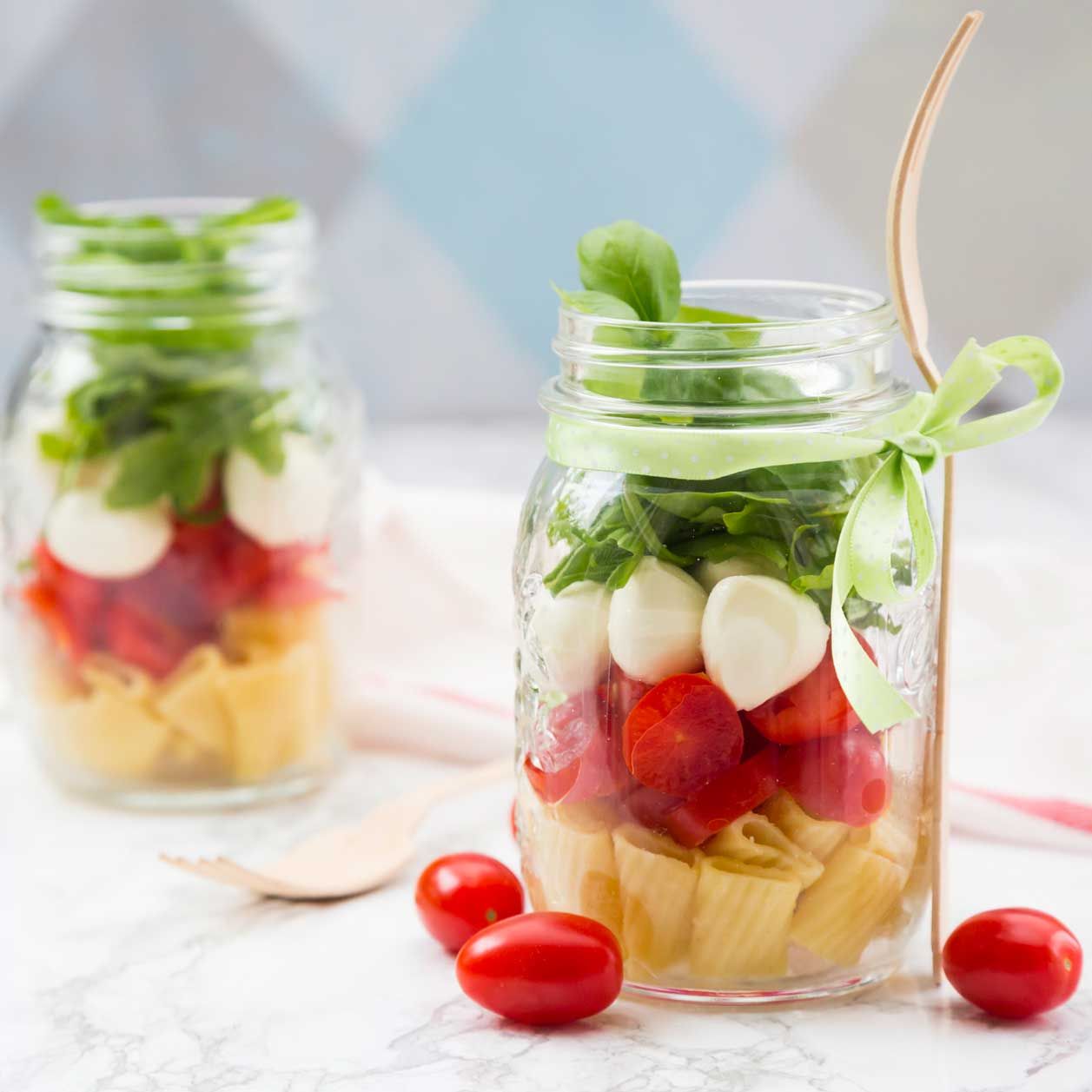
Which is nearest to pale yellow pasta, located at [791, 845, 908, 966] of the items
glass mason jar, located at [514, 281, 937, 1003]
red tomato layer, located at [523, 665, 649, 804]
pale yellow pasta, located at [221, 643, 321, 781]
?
glass mason jar, located at [514, 281, 937, 1003]

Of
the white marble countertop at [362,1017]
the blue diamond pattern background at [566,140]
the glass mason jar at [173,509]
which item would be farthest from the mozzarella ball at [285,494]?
the blue diamond pattern background at [566,140]

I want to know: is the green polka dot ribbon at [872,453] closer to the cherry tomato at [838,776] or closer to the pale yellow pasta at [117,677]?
the cherry tomato at [838,776]

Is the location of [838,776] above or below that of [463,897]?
above

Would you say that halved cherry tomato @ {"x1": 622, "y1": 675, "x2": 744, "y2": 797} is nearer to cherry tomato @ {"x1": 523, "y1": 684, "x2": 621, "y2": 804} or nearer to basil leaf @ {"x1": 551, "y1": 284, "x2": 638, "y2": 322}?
cherry tomato @ {"x1": 523, "y1": 684, "x2": 621, "y2": 804}

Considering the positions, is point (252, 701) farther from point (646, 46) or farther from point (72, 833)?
point (646, 46)

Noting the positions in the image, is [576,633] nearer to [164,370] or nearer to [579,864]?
[579,864]

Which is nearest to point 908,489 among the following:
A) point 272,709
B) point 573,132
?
point 272,709
